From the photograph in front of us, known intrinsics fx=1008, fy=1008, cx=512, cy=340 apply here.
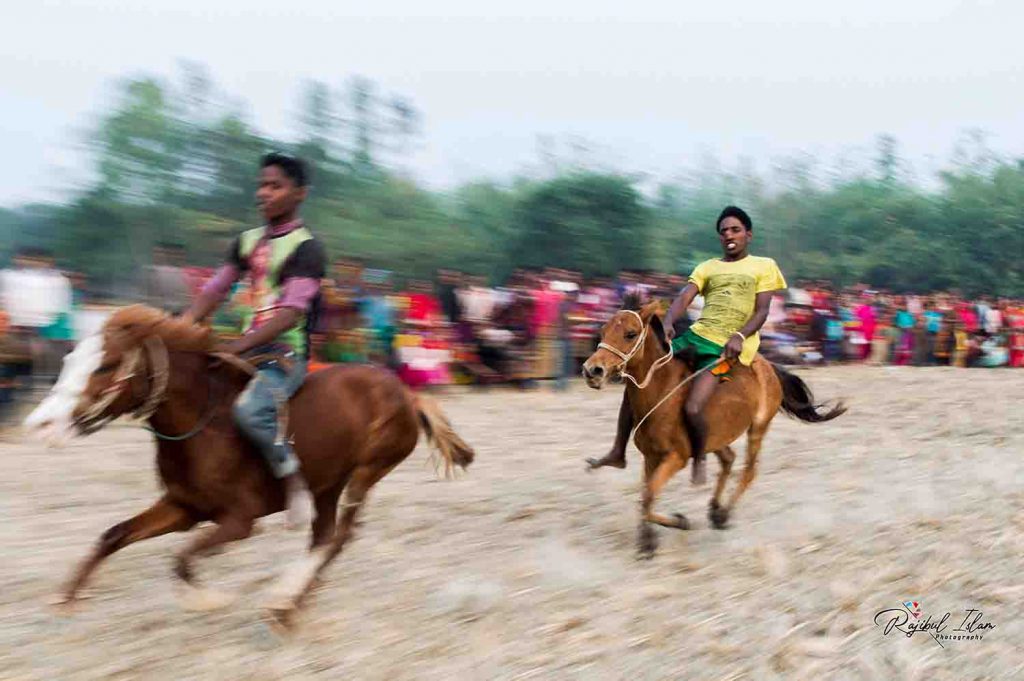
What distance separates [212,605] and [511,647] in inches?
56.1

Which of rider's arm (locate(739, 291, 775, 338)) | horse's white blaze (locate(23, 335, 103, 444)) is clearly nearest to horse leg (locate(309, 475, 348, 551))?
horse's white blaze (locate(23, 335, 103, 444))

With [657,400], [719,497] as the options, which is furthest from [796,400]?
[657,400]

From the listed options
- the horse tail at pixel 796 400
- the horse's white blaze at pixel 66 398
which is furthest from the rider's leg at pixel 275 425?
the horse tail at pixel 796 400

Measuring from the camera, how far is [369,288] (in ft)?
42.6

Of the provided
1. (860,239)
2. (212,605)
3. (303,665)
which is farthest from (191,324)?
(860,239)

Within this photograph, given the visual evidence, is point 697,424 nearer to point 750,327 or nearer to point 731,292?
point 750,327

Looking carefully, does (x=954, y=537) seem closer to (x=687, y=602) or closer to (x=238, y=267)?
(x=687, y=602)

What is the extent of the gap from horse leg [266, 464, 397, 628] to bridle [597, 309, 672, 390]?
1.82 meters

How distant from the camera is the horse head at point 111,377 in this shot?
425 centimetres

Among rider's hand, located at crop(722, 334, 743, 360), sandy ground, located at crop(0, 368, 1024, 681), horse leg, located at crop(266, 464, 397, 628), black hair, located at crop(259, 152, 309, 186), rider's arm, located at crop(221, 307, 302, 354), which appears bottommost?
sandy ground, located at crop(0, 368, 1024, 681)

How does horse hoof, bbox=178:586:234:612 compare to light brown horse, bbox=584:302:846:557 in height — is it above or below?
below

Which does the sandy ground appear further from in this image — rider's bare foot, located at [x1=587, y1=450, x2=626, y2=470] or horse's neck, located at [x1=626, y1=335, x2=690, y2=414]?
horse's neck, located at [x1=626, y1=335, x2=690, y2=414]

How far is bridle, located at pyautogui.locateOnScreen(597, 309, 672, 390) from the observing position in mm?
6578

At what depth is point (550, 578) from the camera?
590 centimetres
